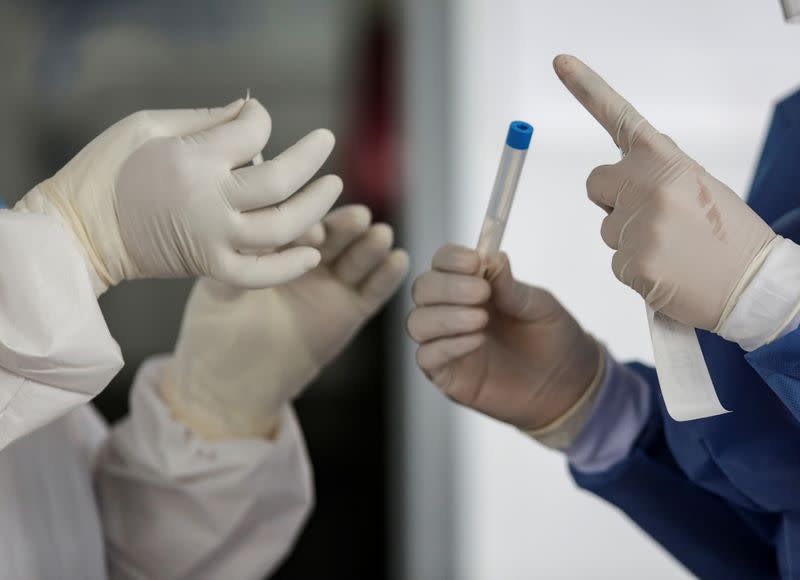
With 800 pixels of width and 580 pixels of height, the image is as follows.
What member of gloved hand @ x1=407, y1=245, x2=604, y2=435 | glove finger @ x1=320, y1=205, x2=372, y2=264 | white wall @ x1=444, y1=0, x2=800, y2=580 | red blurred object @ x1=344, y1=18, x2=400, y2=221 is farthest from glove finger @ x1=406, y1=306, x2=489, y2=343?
red blurred object @ x1=344, y1=18, x2=400, y2=221

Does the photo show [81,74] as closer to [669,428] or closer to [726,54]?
[726,54]

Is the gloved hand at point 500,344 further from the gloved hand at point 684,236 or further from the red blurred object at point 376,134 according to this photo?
the red blurred object at point 376,134

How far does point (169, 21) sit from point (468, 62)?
1.02 meters

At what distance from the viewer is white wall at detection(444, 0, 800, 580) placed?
5.65 ft

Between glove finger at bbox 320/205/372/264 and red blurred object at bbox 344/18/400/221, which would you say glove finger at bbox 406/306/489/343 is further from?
red blurred object at bbox 344/18/400/221

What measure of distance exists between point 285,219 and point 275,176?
4 cm

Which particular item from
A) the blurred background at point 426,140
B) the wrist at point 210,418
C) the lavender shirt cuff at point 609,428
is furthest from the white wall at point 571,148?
the wrist at point 210,418

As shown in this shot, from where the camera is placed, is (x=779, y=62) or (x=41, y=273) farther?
(x=779, y=62)

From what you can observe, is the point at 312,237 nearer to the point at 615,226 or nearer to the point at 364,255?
the point at 364,255

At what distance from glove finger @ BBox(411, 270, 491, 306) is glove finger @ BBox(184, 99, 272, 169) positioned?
24 cm

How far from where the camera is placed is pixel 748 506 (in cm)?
87

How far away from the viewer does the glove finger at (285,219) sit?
72 centimetres

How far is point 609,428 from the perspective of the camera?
0.96m

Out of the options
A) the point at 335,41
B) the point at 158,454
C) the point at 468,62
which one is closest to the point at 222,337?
the point at 158,454
